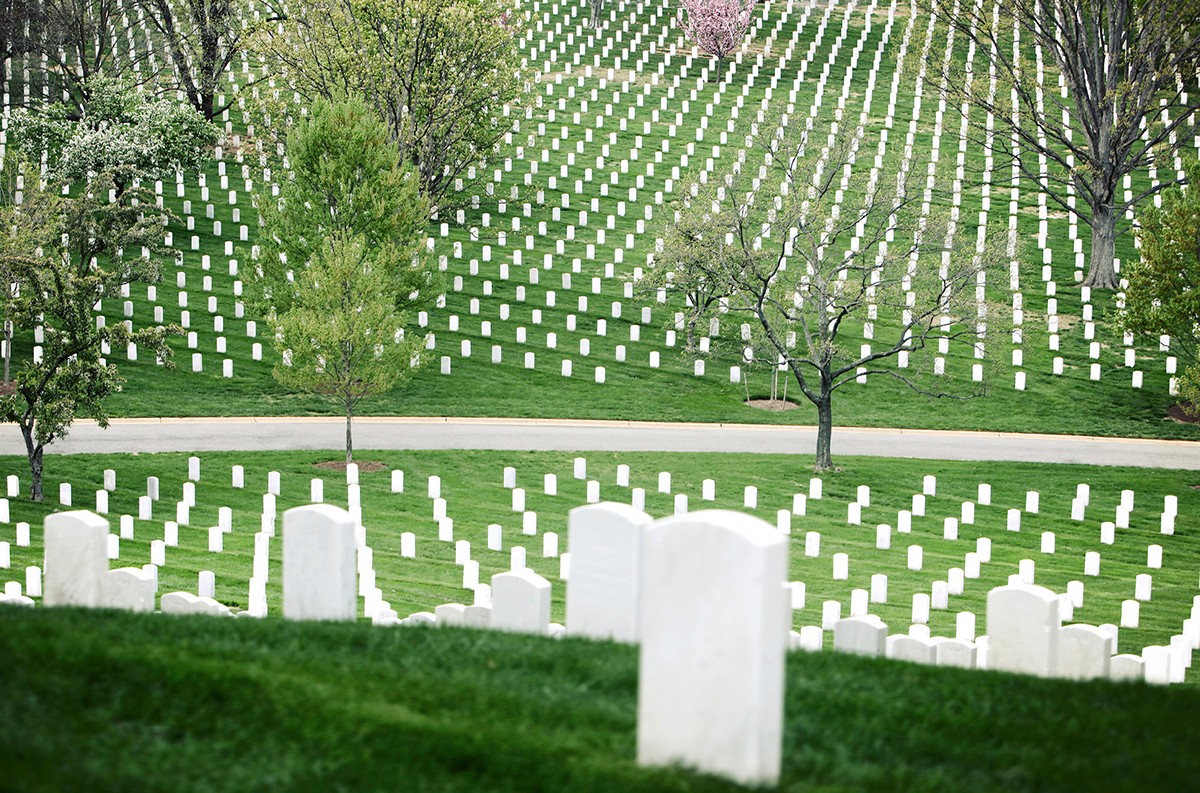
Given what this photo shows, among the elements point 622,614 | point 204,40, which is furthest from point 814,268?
point 204,40

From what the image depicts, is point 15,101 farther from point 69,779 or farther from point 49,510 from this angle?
point 69,779

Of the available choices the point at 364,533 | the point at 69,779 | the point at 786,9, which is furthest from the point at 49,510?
the point at 786,9

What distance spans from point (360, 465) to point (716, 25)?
37822 millimetres

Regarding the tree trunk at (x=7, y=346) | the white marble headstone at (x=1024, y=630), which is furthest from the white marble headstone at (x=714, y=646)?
the tree trunk at (x=7, y=346)

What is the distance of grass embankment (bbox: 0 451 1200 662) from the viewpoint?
60.0ft

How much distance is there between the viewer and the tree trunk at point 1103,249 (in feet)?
126

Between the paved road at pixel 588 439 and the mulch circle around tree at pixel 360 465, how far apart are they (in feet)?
4.40

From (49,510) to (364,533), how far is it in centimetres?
533

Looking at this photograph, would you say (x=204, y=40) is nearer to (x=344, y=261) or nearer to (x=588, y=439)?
(x=344, y=261)

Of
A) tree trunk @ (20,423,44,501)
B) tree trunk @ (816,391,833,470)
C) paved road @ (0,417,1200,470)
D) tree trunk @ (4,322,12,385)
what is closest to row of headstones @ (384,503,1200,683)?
tree trunk @ (20,423,44,501)

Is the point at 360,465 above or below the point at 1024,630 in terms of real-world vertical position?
below

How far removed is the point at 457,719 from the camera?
Result: 6.22 m

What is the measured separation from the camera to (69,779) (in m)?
5.32

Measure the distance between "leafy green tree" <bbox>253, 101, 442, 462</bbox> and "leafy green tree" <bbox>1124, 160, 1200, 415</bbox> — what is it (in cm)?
1488
